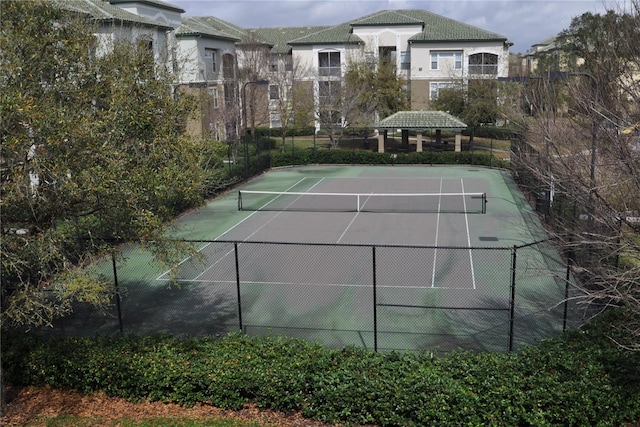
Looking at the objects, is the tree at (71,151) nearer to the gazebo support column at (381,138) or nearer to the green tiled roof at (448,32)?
the gazebo support column at (381,138)

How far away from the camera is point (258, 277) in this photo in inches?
700

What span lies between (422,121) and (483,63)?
19974 mm

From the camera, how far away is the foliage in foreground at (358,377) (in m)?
9.42

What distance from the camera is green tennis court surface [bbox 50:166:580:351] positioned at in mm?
13867

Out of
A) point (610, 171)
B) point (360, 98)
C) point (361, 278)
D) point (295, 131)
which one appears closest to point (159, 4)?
point (360, 98)

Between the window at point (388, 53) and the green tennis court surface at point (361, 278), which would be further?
the window at point (388, 53)

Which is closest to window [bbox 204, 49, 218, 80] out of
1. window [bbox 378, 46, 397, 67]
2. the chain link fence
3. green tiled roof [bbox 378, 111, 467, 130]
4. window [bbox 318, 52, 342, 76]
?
window [bbox 318, 52, 342, 76]

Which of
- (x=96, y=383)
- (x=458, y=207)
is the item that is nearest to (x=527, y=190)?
(x=458, y=207)

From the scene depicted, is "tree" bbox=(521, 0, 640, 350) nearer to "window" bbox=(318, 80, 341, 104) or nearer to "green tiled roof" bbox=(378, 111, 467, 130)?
"green tiled roof" bbox=(378, 111, 467, 130)

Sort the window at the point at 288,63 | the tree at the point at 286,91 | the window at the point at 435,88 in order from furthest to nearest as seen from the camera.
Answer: the window at the point at 288,63, the window at the point at 435,88, the tree at the point at 286,91

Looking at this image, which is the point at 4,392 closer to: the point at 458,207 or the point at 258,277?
the point at 258,277

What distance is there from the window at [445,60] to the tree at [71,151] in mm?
53915

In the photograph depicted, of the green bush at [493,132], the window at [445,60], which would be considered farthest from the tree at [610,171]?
the window at [445,60]

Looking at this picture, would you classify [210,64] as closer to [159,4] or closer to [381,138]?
[159,4]
